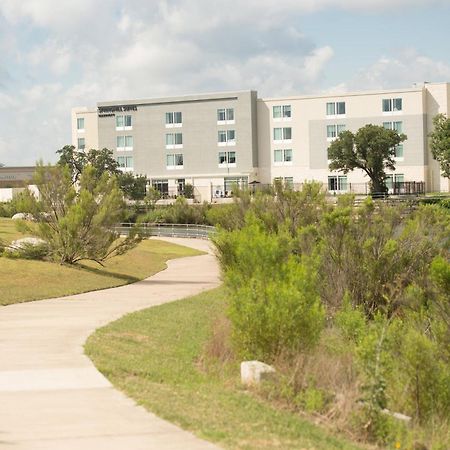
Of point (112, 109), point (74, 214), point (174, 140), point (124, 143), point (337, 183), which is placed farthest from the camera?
point (112, 109)

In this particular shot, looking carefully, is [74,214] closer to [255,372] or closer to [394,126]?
[255,372]

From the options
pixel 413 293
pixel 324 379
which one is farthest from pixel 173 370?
pixel 413 293

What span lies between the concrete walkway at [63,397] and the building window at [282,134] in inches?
2765

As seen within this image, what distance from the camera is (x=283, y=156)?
299 ft

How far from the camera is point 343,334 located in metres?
16.5

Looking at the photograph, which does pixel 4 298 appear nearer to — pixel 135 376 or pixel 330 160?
pixel 135 376

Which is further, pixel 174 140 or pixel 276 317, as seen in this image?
pixel 174 140

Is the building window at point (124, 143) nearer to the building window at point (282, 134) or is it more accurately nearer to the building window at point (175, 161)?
the building window at point (175, 161)

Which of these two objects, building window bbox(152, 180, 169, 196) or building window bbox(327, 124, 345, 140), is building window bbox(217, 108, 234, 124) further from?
building window bbox(327, 124, 345, 140)

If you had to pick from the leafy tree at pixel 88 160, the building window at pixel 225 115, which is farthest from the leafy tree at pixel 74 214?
the building window at pixel 225 115

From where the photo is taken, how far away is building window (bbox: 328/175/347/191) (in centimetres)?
8769

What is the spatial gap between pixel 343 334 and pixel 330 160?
71.3 meters

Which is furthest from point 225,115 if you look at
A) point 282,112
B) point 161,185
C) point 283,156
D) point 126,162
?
point 126,162

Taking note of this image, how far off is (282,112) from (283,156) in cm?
469
